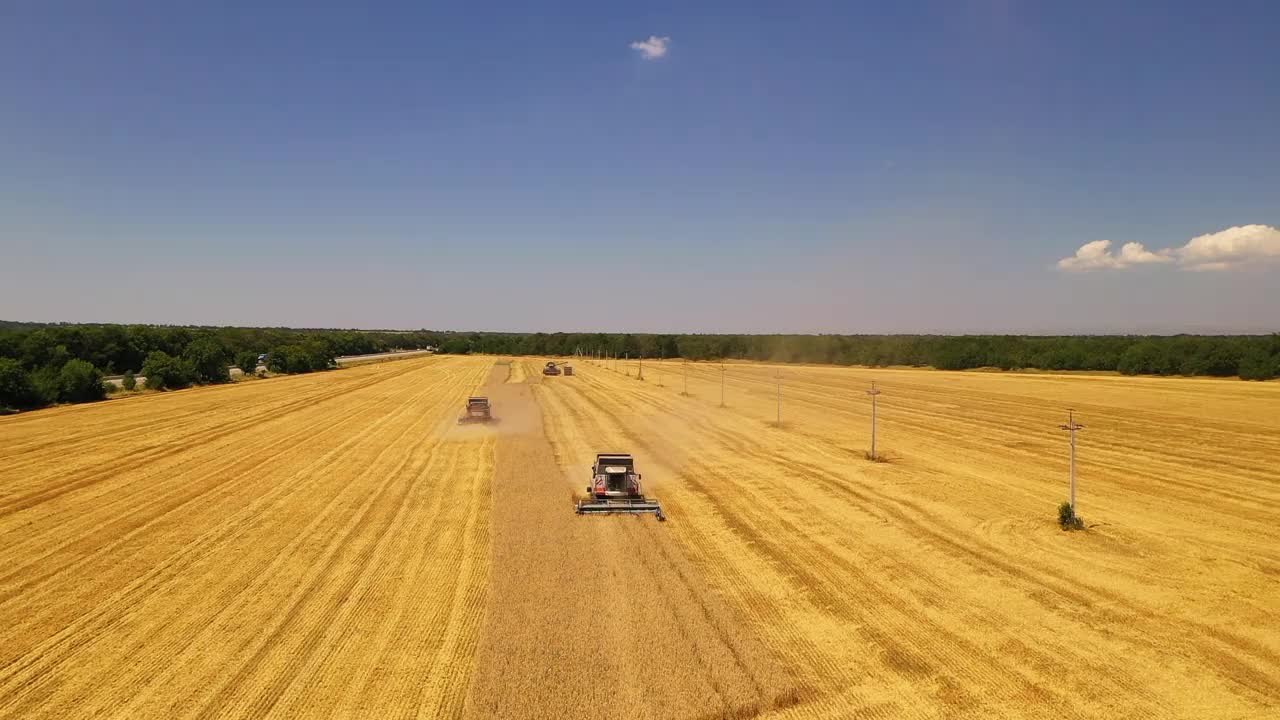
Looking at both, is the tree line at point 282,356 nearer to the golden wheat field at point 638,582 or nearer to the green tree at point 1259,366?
the green tree at point 1259,366

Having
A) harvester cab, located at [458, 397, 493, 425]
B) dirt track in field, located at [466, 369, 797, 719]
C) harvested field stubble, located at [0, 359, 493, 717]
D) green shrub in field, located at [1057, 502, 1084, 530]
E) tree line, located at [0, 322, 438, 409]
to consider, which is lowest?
harvested field stubble, located at [0, 359, 493, 717]

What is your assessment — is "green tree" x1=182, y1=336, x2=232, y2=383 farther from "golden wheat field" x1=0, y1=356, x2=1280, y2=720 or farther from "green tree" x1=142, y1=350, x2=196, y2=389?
"golden wheat field" x1=0, y1=356, x2=1280, y2=720

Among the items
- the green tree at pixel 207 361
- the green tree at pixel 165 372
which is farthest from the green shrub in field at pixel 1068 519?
the green tree at pixel 207 361

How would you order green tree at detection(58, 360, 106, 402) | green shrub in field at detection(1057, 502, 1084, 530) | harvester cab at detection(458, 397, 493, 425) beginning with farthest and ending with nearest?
green tree at detection(58, 360, 106, 402)
harvester cab at detection(458, 397, 493, 425)
green shrub in field at detection(1057, 502, 1084, 530)

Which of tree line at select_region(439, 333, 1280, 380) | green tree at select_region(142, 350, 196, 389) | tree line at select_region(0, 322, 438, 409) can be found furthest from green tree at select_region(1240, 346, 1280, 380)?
tree line at select_region(0, 322, 438, 409)

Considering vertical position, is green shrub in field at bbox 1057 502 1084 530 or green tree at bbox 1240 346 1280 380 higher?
green tree at bbox 1240 346 1280 380

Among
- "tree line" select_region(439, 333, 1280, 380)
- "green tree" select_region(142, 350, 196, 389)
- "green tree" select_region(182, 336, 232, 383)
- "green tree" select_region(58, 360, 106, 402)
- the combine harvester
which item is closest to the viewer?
the combine harvester

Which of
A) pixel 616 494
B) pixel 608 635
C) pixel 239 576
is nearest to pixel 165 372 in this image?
pixel 239 576

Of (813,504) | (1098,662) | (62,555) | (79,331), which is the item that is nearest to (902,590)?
(1098,662)
